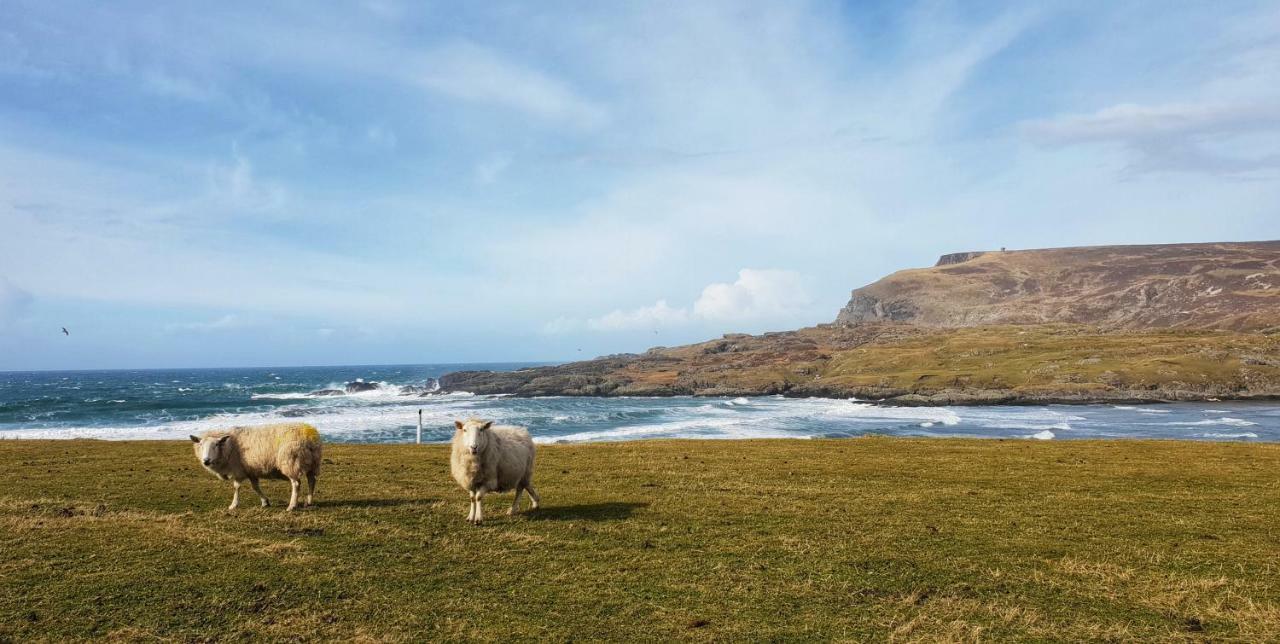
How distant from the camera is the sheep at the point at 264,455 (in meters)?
15.4

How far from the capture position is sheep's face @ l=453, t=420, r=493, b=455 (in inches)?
535

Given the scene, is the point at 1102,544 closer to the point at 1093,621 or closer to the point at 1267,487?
the point at 1093,621

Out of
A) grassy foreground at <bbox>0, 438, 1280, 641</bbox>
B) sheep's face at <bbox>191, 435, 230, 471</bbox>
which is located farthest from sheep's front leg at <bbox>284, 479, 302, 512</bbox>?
sheep's face at <bbox>191, 435, 230, 471</bbox>

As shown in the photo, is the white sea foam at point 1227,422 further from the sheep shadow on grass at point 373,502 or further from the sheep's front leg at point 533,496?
the sheep shadow on grass at point 373,502

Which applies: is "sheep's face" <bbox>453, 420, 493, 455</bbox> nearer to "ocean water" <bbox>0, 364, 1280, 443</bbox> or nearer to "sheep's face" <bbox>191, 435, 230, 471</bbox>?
"sheep's face" <bbox>191, 435, 230, 471</bbox>

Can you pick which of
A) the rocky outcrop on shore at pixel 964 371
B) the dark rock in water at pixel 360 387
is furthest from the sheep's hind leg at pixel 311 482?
the dark rock in water at pixel 360 387

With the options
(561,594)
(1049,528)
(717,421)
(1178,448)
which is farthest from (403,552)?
(717,421)

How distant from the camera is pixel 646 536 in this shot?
12914 mm

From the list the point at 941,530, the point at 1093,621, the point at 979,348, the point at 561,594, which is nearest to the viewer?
the point at 1093,621

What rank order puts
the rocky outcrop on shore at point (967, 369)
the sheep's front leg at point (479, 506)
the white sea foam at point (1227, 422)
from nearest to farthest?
the sheep's front leg at point (479, 506) → the white sea foam at point (1227, 422) → the rocky outcrop on shore at point (967, 369)

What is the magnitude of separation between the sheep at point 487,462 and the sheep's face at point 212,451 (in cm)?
567

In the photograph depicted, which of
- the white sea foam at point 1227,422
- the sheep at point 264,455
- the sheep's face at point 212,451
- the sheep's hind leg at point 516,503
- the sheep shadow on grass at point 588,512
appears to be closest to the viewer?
the sheep shadow on grass at point 588,512

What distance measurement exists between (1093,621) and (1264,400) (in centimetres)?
11258

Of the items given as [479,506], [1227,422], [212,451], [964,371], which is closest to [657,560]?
[479,506]
